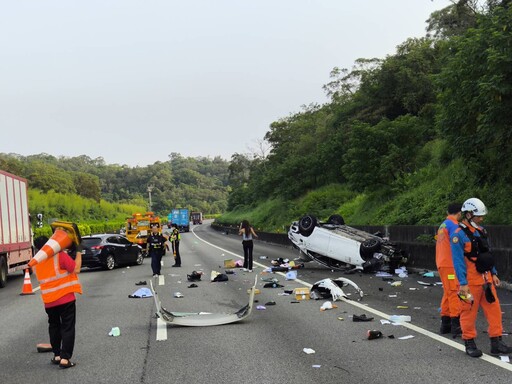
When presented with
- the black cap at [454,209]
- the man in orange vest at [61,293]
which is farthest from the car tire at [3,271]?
the black cap at [454,209]

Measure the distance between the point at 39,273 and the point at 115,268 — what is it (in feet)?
55.2

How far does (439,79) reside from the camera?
1822cm

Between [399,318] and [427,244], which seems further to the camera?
[427,244]

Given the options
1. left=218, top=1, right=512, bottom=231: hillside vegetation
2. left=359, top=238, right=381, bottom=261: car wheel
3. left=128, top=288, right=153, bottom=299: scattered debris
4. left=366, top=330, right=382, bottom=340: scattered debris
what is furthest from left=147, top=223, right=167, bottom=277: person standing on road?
left=366, top=330, right=382, bottom=340: scattered debris

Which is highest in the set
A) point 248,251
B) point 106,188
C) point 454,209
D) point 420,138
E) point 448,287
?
point 106,188

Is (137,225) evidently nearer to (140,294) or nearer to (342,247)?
(342,247)

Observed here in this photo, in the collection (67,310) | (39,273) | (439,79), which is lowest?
(67,310)

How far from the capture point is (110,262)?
72.9 ft

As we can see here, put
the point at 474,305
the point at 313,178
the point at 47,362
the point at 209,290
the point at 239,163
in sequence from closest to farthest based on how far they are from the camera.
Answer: the point at 474,305 → the point at 47,362 → the point at 209,290 → the point at 313,178 → the point at 239,163

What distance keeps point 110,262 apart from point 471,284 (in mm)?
17779

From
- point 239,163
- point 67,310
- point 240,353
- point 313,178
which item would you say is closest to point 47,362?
point 67,310

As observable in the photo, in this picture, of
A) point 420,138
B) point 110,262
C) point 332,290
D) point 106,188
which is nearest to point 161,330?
point 332,290

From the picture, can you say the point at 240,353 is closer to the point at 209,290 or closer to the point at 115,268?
the point at 209,290

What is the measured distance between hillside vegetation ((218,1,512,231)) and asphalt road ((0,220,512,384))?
22.0ft
